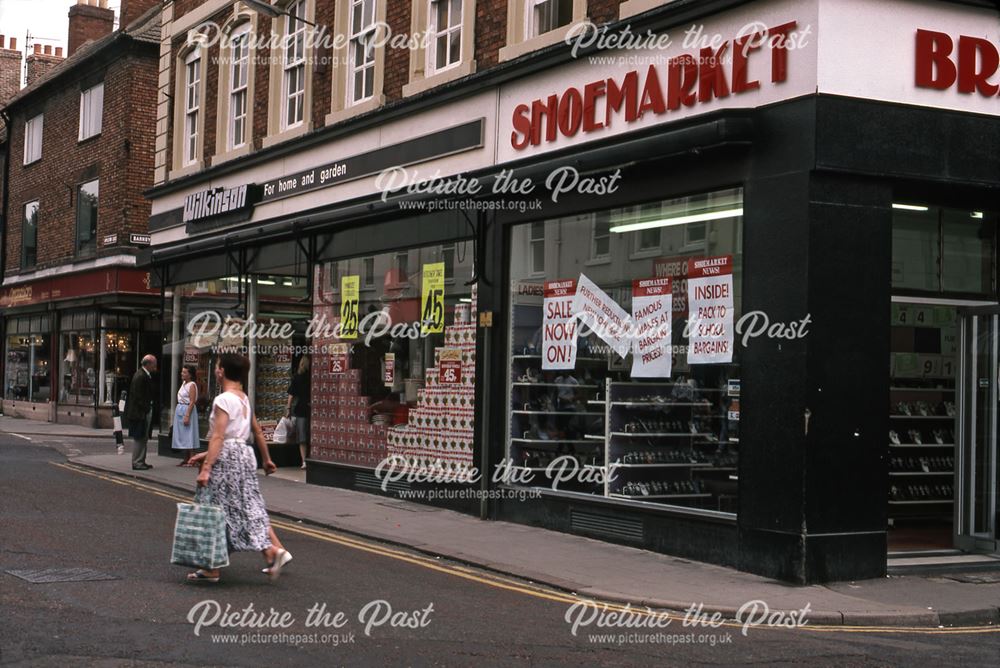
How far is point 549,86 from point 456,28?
109 inches

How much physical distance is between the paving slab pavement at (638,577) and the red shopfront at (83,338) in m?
18.6

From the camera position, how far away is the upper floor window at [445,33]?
15.7 m

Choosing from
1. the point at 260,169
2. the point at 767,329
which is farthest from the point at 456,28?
the point at 767,329

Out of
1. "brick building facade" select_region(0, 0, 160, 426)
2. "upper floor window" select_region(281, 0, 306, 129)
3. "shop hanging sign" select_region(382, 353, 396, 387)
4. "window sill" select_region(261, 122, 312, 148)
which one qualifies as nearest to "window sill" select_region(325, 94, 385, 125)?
"window sill" select_region(261, 122, 312, 148)

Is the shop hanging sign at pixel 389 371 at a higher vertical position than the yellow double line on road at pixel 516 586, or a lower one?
higher

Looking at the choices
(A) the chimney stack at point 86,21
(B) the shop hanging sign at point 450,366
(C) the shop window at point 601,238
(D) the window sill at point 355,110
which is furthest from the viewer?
(A) the chimney stack at point 86,21

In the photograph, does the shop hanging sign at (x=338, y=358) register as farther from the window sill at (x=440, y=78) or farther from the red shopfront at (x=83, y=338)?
the red shopfront at (x=83, y=338)

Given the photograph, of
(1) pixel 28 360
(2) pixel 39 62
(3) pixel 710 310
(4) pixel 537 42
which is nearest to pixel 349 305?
(4) pixel 537 42

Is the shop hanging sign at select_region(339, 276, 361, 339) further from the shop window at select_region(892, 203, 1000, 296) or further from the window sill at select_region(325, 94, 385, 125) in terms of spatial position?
the shop window at select_region(892, 203, 1000, 296)

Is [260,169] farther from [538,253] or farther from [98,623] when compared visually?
[98,623]

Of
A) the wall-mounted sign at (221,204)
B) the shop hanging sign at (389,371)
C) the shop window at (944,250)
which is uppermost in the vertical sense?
the wall-mounted sign at (221,204)

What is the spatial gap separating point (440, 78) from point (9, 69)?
36562 mm

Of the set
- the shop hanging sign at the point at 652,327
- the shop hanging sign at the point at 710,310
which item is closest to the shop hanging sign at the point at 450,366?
the shop hanging sign at the point at 652,327

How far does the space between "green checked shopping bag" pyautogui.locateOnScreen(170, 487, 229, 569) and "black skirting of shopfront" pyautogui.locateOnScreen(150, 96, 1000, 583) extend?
15.0 feet
